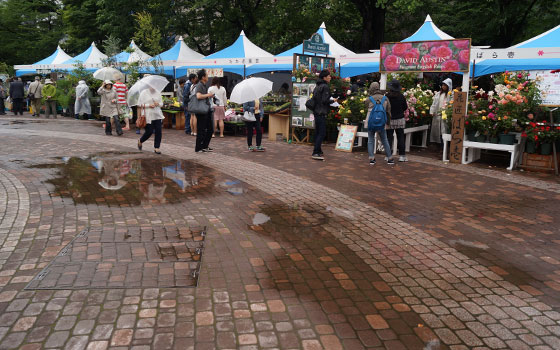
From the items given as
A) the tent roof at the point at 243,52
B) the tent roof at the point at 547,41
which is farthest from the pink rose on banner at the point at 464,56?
the tent roof at the point at 243,52

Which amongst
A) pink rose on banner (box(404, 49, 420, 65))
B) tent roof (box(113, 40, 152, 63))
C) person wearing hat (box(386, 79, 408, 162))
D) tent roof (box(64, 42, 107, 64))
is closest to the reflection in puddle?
person wearing hat (box(386, 79, 408, 162))

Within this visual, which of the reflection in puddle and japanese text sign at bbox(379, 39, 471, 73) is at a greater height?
japanese text sign at bbox(379, 39, 471, 73)

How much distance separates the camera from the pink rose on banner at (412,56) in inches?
450

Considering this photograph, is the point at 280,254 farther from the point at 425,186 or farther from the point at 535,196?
the point at 535,196

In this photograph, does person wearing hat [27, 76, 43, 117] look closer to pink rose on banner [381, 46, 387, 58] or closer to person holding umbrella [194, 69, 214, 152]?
person holding umbrella [194, 69, 214, 152]

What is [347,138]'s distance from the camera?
40.5ft

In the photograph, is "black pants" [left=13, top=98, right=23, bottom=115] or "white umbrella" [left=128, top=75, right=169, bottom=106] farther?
"black pants" [left=13, top=98, right=23, bottom=115]

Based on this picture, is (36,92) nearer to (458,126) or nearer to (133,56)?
(133,56)

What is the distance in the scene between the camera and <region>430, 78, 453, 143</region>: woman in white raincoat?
1259cm

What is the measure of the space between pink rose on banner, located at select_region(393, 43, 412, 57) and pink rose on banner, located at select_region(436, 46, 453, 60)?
75 cm

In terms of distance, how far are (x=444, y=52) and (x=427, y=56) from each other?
1.40 ft

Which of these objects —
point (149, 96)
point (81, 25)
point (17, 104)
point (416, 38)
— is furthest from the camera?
point (81, 25)

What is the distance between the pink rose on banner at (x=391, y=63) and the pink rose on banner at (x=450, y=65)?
117 centimetres

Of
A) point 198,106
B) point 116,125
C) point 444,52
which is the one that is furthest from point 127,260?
point 116,125
